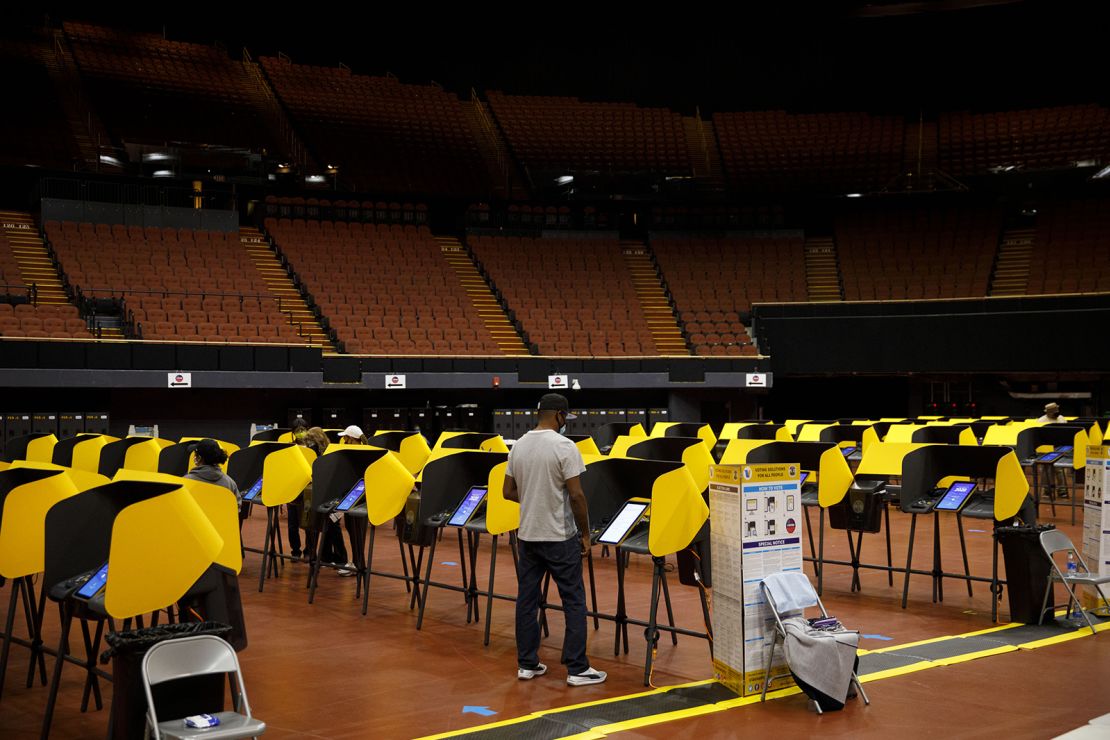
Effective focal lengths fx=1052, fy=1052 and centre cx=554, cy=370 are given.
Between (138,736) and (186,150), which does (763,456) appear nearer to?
(138,736)

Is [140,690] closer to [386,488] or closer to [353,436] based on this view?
[386,488]

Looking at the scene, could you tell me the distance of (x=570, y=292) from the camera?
101 ft

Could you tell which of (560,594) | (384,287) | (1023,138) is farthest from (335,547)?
(1023,138)

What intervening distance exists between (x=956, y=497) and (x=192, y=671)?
21.0 ft

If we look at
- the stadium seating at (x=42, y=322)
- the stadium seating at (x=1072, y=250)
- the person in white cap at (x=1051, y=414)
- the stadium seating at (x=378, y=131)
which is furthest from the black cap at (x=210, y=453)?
the stadium seating at (x=378, y=131)

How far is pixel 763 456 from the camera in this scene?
31.3 ft

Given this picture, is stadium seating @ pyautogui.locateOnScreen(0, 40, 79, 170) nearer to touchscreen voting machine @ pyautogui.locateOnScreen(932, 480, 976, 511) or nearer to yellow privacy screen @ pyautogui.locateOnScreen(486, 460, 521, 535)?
yellow privacy screen @ pyautogui.locateOnScreen(486, 460, 521, 535)

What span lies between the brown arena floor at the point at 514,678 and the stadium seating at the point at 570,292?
18.8 meters

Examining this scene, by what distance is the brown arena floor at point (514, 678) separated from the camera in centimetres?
548

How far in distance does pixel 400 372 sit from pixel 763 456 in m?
→ 15.5

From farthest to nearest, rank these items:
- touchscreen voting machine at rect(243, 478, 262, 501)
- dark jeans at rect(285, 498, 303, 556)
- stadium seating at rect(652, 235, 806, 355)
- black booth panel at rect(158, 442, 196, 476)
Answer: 1. stadium seating at rect(652, 235, 806, 355)
2. dark jeans at rect(285, 498, 303, 556)
3. black booth panel at rect(158, 442, 196, 476)
4. touchscreen voting machine at rect(243, 478, 262, 501)

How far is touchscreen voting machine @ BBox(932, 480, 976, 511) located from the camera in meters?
8.41

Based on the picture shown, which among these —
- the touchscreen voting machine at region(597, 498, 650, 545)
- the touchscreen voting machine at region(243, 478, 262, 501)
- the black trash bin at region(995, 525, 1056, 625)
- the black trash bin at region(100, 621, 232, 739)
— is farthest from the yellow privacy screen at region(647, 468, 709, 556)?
the touchscreen voting machine at region(243, 478, 262, 501)

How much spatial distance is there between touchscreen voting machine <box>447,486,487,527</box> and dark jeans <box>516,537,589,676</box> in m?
1.53
